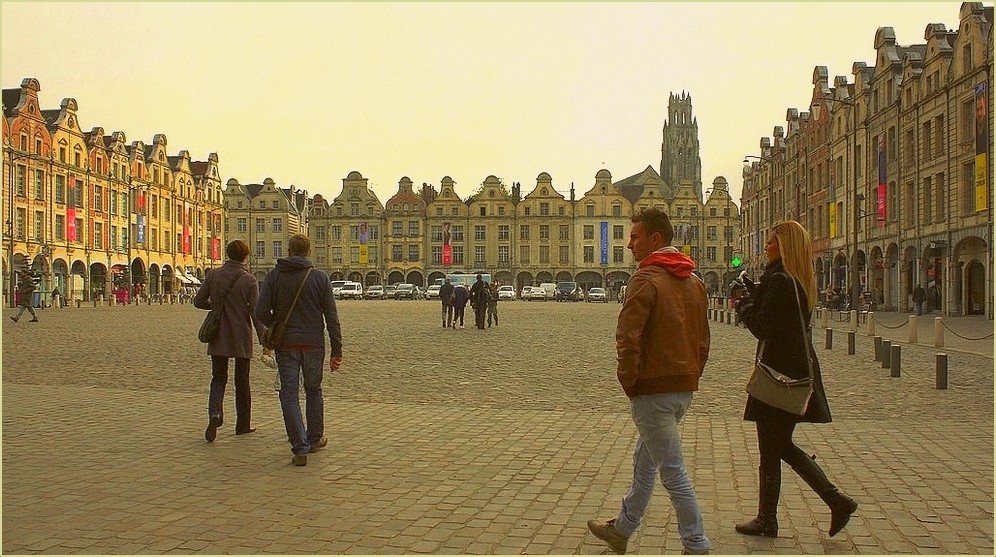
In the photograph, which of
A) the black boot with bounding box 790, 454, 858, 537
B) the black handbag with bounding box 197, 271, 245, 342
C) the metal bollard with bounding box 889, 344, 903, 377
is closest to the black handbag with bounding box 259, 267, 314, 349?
the black handbag with bounding box 197, 271, 245, 342

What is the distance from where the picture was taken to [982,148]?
32.9 meters

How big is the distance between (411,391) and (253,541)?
7.09 m

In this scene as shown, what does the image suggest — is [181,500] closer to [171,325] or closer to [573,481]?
[573,481]

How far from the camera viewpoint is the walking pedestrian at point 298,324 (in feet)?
24.3

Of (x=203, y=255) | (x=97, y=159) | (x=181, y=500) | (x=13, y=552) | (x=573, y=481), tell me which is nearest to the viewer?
(x=13, y=552)

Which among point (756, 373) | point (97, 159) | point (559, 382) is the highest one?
point (97, 159)

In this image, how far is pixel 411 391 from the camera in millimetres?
12305

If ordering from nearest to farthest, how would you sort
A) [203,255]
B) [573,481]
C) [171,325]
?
[573,481] < [171,325] < [203,255]

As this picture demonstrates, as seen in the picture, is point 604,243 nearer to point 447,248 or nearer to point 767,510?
point 447,248

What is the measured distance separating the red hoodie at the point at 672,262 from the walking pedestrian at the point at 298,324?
11.2ft

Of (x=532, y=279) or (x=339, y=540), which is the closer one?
(x=339, y=540)

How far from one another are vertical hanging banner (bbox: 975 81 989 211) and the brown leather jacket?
32.2 m

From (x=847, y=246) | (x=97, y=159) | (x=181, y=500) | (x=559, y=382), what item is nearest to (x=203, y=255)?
(x=97, y=159)

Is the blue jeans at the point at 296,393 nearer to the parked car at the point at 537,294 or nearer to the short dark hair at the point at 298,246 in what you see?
the short dark hair at the point at 298,246
